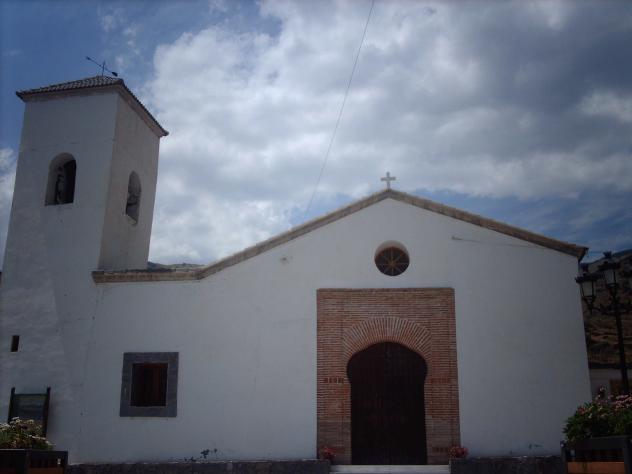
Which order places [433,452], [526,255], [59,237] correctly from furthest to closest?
[59,237] < [526,255] < [433,452]

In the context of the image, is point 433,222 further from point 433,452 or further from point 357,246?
point 433,452

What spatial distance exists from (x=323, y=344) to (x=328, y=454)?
229 centimetres

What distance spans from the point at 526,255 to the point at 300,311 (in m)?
5.23

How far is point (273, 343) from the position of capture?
1323 cm

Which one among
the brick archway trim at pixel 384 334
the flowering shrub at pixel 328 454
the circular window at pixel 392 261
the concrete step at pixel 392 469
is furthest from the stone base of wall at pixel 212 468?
the circular window at pixel 392 261

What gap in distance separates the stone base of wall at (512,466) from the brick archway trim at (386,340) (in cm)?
74

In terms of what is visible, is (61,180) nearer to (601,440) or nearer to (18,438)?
(18,438)

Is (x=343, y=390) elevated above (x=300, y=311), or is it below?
below

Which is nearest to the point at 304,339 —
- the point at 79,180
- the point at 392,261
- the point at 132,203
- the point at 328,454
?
the point at 328,454

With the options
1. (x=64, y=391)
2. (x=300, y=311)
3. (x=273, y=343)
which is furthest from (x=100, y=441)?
(x=300, y=311)

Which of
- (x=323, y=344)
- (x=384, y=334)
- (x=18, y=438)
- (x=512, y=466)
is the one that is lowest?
(x=512, y=466)

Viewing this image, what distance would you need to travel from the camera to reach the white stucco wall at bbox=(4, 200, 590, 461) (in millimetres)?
12609

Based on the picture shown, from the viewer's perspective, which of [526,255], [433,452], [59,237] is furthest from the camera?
[59,237]

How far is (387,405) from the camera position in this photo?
13.0 metres
